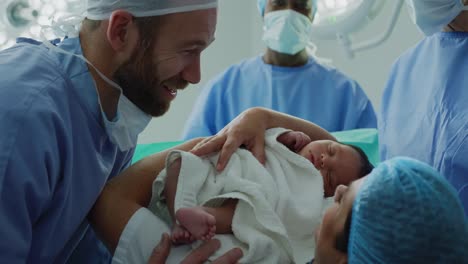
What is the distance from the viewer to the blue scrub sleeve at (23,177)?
0.98 m

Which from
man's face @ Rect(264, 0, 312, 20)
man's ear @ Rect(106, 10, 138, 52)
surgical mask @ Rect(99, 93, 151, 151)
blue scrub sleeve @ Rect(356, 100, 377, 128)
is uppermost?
man's ear @ Rect(106, 10, 138, 52)

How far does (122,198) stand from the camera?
3.87 ft

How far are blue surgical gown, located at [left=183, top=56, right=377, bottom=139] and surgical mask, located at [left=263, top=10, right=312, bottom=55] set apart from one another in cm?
11

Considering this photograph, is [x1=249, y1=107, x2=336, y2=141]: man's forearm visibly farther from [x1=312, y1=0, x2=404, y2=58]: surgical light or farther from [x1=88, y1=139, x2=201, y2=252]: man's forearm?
[x1=312, y1=0, x2=404, y2=58]: surgical light

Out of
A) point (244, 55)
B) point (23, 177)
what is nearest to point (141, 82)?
point (23, 177)

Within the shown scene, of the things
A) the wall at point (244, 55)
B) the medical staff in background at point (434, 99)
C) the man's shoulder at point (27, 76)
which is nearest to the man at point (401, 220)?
the medical staff in background at point (434, 99)

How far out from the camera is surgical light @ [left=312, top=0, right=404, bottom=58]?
217cm

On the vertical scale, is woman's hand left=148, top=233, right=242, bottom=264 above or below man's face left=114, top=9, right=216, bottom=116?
below

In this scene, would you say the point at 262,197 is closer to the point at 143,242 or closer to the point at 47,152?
the point at 143,242

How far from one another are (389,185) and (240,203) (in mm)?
384

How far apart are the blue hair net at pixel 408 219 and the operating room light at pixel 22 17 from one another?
1.19 meters

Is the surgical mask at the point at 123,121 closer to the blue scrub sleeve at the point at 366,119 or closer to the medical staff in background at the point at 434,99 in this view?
the medical staff in background at the point at 434,99

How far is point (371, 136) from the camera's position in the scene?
1897 millimetres

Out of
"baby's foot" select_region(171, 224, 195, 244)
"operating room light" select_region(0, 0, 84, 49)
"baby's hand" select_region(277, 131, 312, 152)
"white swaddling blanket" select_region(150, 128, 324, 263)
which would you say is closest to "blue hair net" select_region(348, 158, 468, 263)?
"white swaddling blanket" select_region(150, 128, 324, 263)
